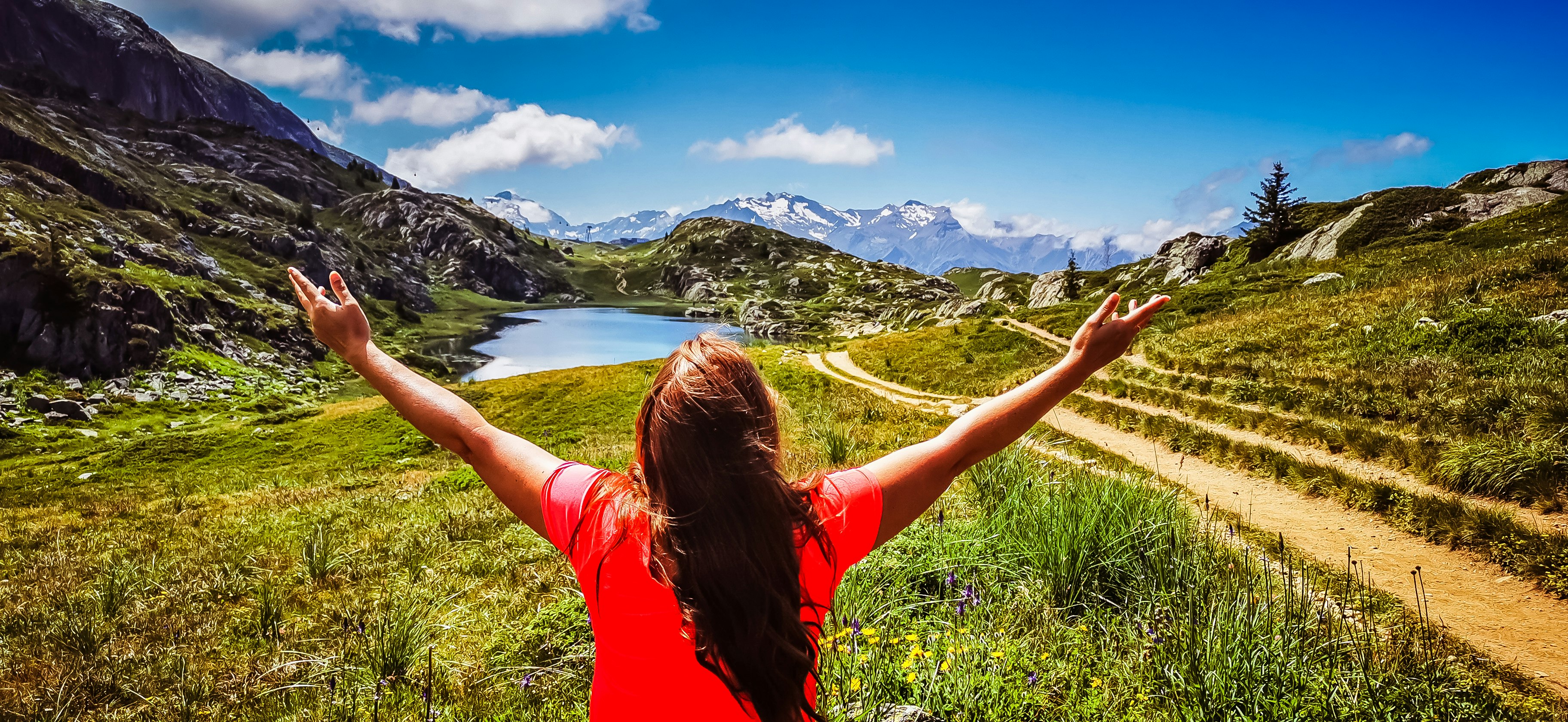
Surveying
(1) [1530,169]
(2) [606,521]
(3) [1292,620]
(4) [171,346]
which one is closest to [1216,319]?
(3) [1292,620]

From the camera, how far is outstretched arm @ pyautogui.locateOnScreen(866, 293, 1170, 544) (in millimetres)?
2332

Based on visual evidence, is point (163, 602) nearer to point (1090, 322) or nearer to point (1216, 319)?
point (1090, 322)

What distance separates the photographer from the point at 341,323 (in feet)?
8.73

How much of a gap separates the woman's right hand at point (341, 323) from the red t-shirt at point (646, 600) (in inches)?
48.2

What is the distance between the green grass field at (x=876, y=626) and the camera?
3.97 m

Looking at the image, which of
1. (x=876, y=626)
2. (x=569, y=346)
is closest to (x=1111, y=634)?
(x=876, y=626)

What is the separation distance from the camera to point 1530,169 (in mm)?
55250

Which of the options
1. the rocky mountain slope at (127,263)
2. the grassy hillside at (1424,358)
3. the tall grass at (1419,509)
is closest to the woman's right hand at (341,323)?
the tall grass at (1419,509)

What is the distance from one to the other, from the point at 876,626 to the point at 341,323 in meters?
4.19

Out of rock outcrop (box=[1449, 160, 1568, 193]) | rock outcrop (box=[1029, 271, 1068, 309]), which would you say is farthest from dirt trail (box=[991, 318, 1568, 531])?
rock outcrop (box=[1449, 160, 1568, 193])

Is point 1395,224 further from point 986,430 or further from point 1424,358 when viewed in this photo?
point 986,430

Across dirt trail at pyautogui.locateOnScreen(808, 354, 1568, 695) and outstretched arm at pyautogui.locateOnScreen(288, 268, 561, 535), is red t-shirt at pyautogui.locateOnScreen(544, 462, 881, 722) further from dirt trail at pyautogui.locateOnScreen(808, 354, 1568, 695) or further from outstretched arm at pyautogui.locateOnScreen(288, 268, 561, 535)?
dirt trail at pyautogui.locateOnScreen(808, 354, 1568, 695)

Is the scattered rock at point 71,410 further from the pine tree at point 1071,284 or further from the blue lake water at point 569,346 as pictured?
the pine tree at point 1071,284

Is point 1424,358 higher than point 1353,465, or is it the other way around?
point 1424,358
